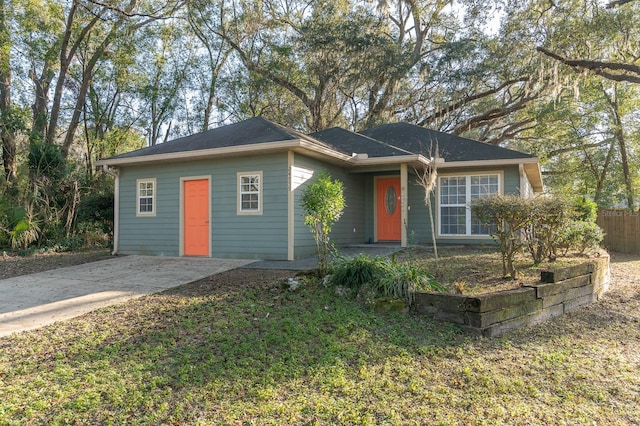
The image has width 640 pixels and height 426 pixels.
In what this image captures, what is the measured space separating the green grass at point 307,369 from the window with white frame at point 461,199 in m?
6.27

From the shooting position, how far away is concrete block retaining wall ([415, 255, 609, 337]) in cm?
436

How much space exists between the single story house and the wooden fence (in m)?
4.84

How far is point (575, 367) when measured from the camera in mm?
3684

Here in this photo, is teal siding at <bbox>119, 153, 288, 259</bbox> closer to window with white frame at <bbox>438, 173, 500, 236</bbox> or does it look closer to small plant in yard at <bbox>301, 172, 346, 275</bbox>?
small plant in yard at <bbox>301, 172, 346, 275</bbox>

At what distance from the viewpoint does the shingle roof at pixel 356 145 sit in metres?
10.6

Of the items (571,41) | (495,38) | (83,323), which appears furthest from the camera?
(495,38)

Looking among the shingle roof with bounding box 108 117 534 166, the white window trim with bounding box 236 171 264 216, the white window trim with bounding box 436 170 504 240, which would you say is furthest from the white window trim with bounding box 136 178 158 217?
the white window trim with bounding box 436 170 504 240

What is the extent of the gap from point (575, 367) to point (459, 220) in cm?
808

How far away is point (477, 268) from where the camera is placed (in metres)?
6.98

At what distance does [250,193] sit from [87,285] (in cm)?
379

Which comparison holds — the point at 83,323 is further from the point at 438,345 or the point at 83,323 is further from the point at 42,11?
the point at 42,11

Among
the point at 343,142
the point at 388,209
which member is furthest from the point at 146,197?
the point at 388,209

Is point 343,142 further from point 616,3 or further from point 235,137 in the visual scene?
point 616,3

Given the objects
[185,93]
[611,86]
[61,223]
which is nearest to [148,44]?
[185,93]
